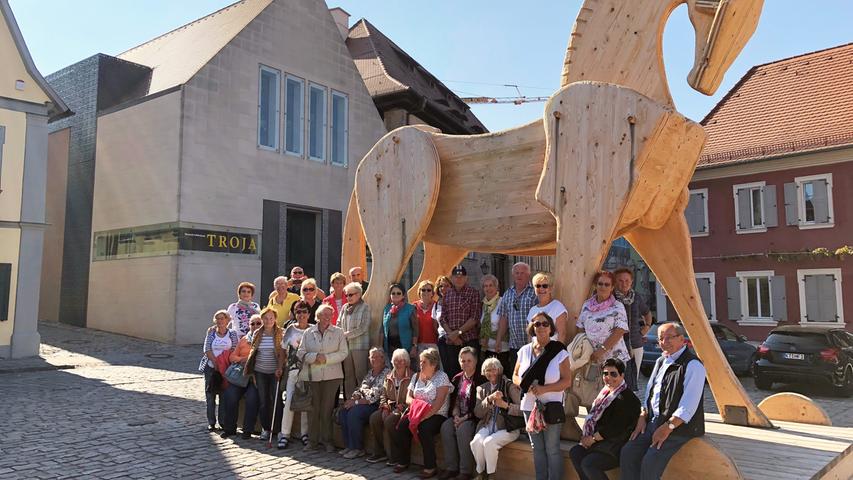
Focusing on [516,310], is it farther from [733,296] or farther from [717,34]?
[733,296]

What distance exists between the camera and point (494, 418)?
222 inches

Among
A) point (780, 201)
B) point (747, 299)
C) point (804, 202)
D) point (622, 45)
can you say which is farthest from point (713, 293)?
point (622, 45)

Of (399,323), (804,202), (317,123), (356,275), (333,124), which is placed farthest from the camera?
(333,124)

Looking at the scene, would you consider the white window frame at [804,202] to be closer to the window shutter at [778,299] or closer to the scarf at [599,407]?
the window shutter at [778,299]

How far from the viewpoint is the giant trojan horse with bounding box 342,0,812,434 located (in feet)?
17.5

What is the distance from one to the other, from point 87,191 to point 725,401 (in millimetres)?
19433

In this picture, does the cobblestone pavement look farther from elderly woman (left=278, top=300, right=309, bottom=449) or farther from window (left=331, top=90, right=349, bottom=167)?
window (left=331, top=90, right=349, bottom=167)

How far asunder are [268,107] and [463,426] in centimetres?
1595

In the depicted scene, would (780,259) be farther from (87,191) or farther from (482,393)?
(87,191)

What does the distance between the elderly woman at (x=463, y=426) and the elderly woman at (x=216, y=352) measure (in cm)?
302

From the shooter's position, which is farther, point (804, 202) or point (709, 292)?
point (709, 292)

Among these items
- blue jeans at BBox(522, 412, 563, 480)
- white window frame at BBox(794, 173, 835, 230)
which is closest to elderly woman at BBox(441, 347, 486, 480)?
blue jeans at BBox(522, 412, 563, 480)

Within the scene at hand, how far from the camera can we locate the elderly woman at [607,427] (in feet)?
15.8

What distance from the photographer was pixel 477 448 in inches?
218
